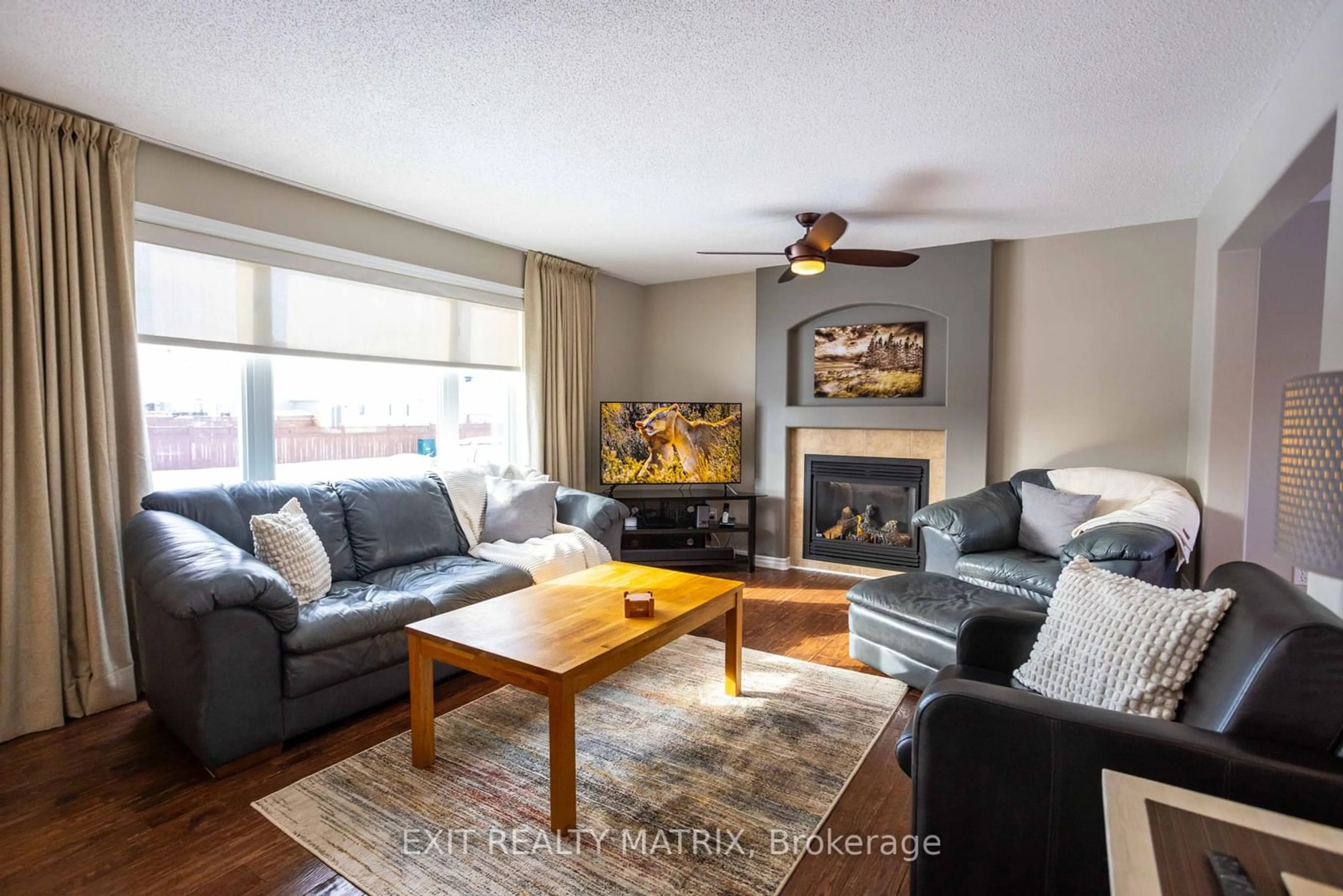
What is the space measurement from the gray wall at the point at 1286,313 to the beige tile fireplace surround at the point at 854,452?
1655 mm

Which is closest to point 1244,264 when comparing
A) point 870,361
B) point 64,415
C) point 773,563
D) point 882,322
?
point 882,322

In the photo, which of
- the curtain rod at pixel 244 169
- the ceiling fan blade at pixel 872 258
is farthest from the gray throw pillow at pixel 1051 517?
the curtain rod at pixel 244 169

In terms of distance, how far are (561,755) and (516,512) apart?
209 centimetres

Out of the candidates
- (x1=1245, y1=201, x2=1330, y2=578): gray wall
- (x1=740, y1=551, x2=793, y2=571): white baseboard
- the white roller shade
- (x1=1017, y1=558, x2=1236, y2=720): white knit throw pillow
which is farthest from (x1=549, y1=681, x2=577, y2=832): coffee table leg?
(x1=1245, y1=201, x2=1330, y2=578): gray wall

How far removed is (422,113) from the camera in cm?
249

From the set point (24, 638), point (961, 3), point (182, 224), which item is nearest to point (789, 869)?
point (961, 3)

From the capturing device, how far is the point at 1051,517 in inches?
140

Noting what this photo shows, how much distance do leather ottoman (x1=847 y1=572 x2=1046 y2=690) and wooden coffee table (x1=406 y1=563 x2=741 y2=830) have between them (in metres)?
0.62

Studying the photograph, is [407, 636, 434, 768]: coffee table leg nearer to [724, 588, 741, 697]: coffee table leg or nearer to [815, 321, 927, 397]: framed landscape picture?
[724, 588, 741, 697]: coffee table leg

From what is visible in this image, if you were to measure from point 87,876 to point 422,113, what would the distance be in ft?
8.67

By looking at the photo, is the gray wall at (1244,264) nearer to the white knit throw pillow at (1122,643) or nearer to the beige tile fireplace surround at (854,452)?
the white knit throw pillow at (1122,643)

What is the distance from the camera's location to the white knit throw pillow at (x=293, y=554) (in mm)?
2648

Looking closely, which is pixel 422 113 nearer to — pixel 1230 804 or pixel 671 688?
pixel 671 688

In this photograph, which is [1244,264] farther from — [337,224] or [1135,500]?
[337,224]
